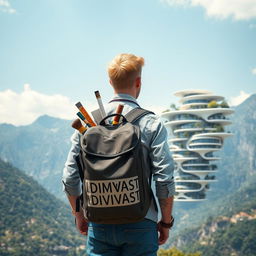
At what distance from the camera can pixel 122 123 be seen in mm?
3621

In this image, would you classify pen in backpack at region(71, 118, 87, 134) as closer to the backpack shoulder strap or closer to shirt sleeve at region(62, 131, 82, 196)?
shirt sleeve at region(62, 131, 82, 196)

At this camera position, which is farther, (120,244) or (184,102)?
(184,102)

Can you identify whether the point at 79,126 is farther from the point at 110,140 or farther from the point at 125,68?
the point at 125,68

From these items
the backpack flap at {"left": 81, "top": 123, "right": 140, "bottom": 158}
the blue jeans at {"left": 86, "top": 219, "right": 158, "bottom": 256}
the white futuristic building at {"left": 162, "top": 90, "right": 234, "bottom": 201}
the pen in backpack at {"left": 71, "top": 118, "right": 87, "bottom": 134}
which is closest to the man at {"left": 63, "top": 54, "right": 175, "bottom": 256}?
the blue jeans at {"left": 86, "top": 219, "right": 158, "bottom": 256}

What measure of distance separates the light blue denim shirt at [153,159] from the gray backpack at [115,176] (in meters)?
0.14

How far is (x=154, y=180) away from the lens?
3.60 m

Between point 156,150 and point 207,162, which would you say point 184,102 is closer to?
point 207,162

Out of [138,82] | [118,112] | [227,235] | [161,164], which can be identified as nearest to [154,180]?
[161,164]

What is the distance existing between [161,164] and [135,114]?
1.62ft

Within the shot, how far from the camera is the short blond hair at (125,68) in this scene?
3.75 m

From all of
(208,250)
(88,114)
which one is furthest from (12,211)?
(88,114)

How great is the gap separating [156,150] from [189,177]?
274 ft

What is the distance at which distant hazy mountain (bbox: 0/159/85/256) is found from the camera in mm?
127312

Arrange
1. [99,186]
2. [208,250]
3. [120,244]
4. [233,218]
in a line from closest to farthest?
[99,186] → [120,244] → [208,250] → [233,218]
